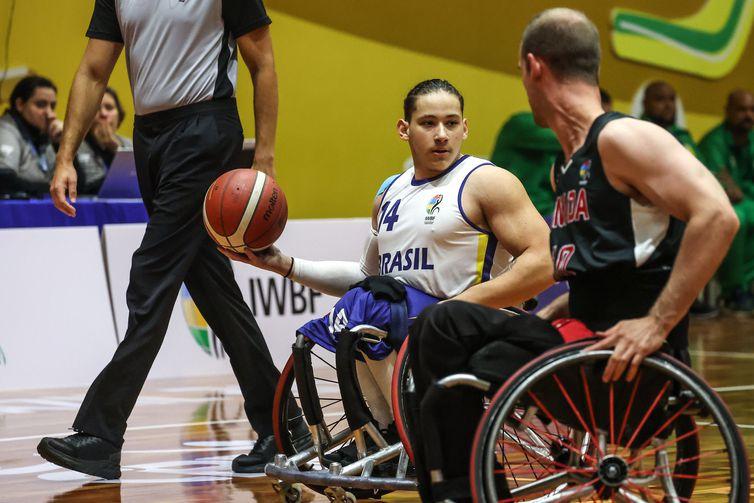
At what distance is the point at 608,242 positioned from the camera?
2.55m

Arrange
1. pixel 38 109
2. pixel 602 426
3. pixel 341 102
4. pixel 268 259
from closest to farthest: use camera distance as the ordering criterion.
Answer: pixel 602 426 → pixel 268 259 → pixel 38 109 → pixel 341 102

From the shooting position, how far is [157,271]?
160 inches

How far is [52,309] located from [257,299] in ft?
3.88

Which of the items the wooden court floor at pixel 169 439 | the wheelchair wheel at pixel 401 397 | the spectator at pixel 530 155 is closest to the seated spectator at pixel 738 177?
the spectator at pixel 530 155

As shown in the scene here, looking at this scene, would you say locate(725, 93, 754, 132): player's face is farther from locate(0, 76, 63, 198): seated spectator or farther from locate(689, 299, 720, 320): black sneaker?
locate(0, 76, 63, 198): seated spectator

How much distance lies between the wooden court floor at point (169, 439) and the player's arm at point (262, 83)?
1.08 m

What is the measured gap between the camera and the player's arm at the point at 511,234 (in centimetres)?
328

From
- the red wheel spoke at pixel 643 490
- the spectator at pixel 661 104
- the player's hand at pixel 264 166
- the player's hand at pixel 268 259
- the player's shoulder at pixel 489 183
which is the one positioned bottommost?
the red wheel spoke at pixel 643 490

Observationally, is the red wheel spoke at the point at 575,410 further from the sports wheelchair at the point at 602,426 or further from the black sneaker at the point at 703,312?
the black sneaker at the point at 703,312

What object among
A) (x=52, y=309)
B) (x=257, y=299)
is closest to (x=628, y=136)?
(x=52, y=309)

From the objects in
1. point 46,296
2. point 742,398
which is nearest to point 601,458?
point 742,398

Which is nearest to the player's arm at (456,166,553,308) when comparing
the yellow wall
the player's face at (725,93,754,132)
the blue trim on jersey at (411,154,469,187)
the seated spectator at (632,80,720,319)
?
the blue trim on jersey at (411,154,469,187)

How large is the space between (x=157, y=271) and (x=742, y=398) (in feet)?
9.65

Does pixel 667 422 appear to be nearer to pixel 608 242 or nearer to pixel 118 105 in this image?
pixel 608 242
